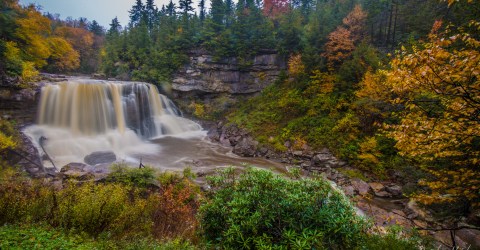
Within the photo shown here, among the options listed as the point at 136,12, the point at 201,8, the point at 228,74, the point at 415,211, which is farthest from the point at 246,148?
the point at 136,12

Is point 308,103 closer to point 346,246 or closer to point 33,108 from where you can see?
point 346,246

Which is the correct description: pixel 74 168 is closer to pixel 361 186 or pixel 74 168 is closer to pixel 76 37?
pixel 361 186

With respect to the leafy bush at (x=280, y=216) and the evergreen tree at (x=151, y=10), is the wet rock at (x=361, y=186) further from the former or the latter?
the evergreen tree at (x=151, y=10)

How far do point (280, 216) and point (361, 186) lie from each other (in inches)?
461

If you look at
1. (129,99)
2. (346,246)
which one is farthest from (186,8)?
(346,246)

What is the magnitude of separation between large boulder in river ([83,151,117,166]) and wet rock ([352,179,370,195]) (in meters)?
16.1

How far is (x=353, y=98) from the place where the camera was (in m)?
18.8

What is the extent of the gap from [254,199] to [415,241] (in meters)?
3.33

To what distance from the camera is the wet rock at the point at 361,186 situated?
13391mm

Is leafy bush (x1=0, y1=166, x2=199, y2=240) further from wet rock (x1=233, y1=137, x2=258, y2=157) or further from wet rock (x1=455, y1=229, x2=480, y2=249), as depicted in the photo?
wet rock (x1=233, y1=137, x2=258, y2=157)

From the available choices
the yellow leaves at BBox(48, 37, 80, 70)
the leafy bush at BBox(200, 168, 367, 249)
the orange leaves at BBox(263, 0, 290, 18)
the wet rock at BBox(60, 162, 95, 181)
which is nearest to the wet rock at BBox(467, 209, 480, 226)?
the leafy bush at BBox(200, 168, 367, 249)

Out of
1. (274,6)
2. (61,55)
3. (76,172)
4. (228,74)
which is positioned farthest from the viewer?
(274,6)

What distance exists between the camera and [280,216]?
423 cm

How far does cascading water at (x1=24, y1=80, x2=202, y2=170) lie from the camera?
17.7 m
